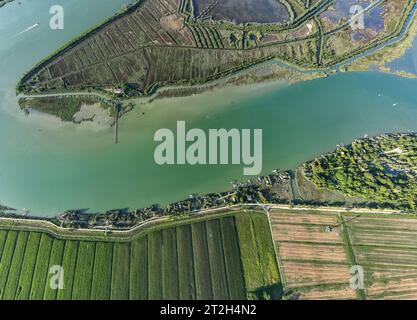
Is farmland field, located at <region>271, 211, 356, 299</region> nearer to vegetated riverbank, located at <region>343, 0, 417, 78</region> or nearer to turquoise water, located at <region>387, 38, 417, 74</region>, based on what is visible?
vegetated riverbank, located at <region>343, 0, 417, 78</region>

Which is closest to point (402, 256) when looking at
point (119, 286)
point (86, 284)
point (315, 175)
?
point (315, 175)

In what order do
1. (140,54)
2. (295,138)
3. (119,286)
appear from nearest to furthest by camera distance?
1. (119,286)
2. (295,138)
3. (140,54)

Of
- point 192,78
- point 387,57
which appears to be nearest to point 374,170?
point 387,57

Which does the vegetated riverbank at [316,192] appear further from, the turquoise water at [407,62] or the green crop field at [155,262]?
the turquoise water at [407,62]

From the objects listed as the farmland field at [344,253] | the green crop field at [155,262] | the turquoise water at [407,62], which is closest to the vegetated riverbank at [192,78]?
the turquoise water at [407,62]

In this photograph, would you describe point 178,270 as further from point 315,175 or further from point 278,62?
point 278,62
